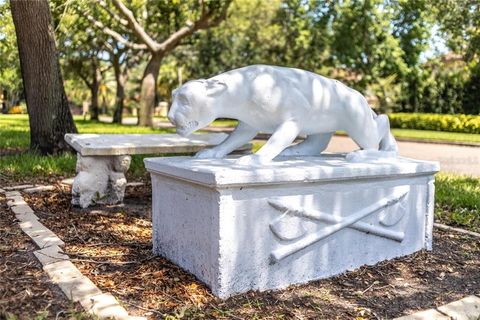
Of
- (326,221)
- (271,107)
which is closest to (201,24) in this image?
(271,107)

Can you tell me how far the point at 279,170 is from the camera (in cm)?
283

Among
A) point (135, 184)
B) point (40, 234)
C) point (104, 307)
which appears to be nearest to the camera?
point (104, 307)

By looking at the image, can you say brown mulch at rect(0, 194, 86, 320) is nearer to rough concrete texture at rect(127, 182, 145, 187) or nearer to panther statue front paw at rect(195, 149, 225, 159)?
panther statue front paw at rect(195, 149, 225, 159)

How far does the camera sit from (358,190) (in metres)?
3.27

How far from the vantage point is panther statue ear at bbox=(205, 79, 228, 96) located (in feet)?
10.2

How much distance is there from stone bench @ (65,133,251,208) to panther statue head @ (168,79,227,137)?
73.3 inches

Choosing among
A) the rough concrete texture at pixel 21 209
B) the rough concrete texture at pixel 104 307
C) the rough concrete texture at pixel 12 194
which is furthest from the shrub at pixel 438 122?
the rough concrete texture at pixel 104 307

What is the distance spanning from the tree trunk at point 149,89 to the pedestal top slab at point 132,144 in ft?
37.2

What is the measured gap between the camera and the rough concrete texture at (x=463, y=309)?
269cm

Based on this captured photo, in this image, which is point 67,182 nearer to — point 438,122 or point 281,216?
point 281,216

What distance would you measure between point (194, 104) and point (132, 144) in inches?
81.2

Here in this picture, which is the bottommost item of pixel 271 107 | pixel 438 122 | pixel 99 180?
pixel 438 122

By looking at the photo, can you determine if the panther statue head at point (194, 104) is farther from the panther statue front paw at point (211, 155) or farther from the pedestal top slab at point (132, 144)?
the pedestal top slab at point (132, 144)

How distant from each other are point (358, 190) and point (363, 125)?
0.56 meters
